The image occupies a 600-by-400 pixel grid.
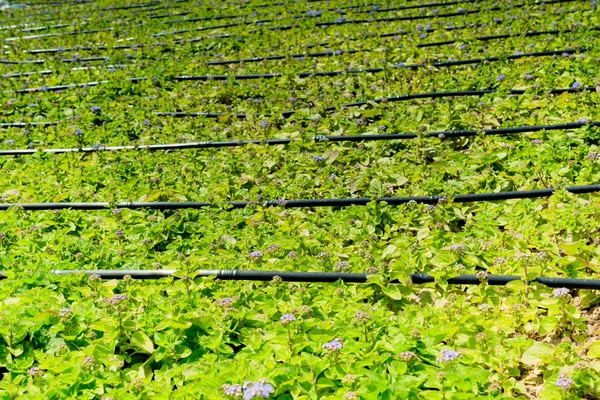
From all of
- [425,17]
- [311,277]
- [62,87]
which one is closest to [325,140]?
[311,277]

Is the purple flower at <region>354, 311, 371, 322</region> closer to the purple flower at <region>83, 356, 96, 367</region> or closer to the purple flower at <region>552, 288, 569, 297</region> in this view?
the purple flower at <region>552, 288, 569, 297</region>

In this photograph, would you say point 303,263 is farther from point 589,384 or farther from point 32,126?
point 32,126

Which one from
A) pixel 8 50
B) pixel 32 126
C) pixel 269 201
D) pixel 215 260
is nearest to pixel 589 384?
pixel 215 260

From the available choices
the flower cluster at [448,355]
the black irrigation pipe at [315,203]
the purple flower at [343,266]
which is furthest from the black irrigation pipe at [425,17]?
the flower cluster at [448,355]

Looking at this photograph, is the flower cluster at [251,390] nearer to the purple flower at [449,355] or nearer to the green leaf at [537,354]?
the purple flower at [449,355]

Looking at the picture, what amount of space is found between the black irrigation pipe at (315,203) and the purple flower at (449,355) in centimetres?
131

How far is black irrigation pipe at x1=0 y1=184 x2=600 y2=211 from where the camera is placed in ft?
11.2

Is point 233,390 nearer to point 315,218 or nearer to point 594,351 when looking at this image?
point 594,351

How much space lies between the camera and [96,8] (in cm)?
1183

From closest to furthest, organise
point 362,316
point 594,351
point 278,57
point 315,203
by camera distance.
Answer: point 594,351 < point 362,316 < point 315,203 < point 278,57

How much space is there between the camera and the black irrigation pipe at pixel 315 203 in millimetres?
3420

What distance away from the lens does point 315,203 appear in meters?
3.69

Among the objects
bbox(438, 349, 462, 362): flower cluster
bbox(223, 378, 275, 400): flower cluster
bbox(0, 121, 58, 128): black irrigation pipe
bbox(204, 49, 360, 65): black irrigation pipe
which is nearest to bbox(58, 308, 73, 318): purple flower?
bbox(223, 378, 275, 400): flower cluster

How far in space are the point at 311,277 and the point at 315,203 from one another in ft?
2.93
